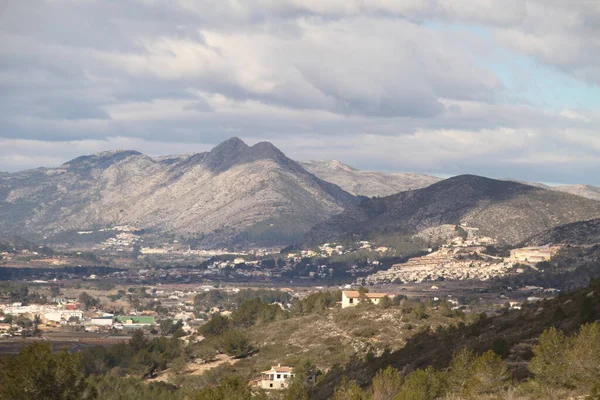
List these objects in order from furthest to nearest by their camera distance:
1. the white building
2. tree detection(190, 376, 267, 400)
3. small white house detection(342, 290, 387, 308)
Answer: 1. the white building
2. small white house detection(342, 290, 387, 308)
3. tree detection(190, 376, 267, 400)

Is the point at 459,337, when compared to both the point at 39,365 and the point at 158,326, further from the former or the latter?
the point at 158,326

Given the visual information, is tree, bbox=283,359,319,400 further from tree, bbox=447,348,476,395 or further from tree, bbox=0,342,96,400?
tree, bbox=0,342,96,400

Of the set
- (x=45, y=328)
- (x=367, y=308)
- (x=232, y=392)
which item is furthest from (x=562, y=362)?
(x=45, y=328)

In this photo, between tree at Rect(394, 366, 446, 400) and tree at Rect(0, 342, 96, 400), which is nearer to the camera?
tree at Rect(394, 366, 446, 400)

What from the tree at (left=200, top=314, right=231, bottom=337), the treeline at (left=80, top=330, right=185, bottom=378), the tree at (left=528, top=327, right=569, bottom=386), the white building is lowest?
the white building

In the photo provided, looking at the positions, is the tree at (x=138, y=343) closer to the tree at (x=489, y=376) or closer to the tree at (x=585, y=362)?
the tree at (x=489, y=376)

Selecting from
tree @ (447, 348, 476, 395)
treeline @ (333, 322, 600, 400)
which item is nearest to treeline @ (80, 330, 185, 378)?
treeline @ (333, 322, 600, 400)

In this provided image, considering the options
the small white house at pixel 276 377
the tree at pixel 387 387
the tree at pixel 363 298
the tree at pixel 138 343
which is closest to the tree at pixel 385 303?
the tree at pixel 363 298
